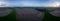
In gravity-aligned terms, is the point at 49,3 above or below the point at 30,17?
above

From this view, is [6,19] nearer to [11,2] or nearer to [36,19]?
[11,2]

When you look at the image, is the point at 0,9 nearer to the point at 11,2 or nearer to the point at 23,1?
the point at 11,2

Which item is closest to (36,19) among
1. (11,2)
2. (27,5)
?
(27,5)

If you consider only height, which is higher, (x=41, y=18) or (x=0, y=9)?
(x=0, y=9)

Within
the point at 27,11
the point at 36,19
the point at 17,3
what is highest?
the point at 17,3

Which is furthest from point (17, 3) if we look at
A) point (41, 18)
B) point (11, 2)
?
point (41, 18)

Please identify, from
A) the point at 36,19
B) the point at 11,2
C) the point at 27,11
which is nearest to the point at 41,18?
the point at 36,19

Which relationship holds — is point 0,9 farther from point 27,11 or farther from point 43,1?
point 43,1
